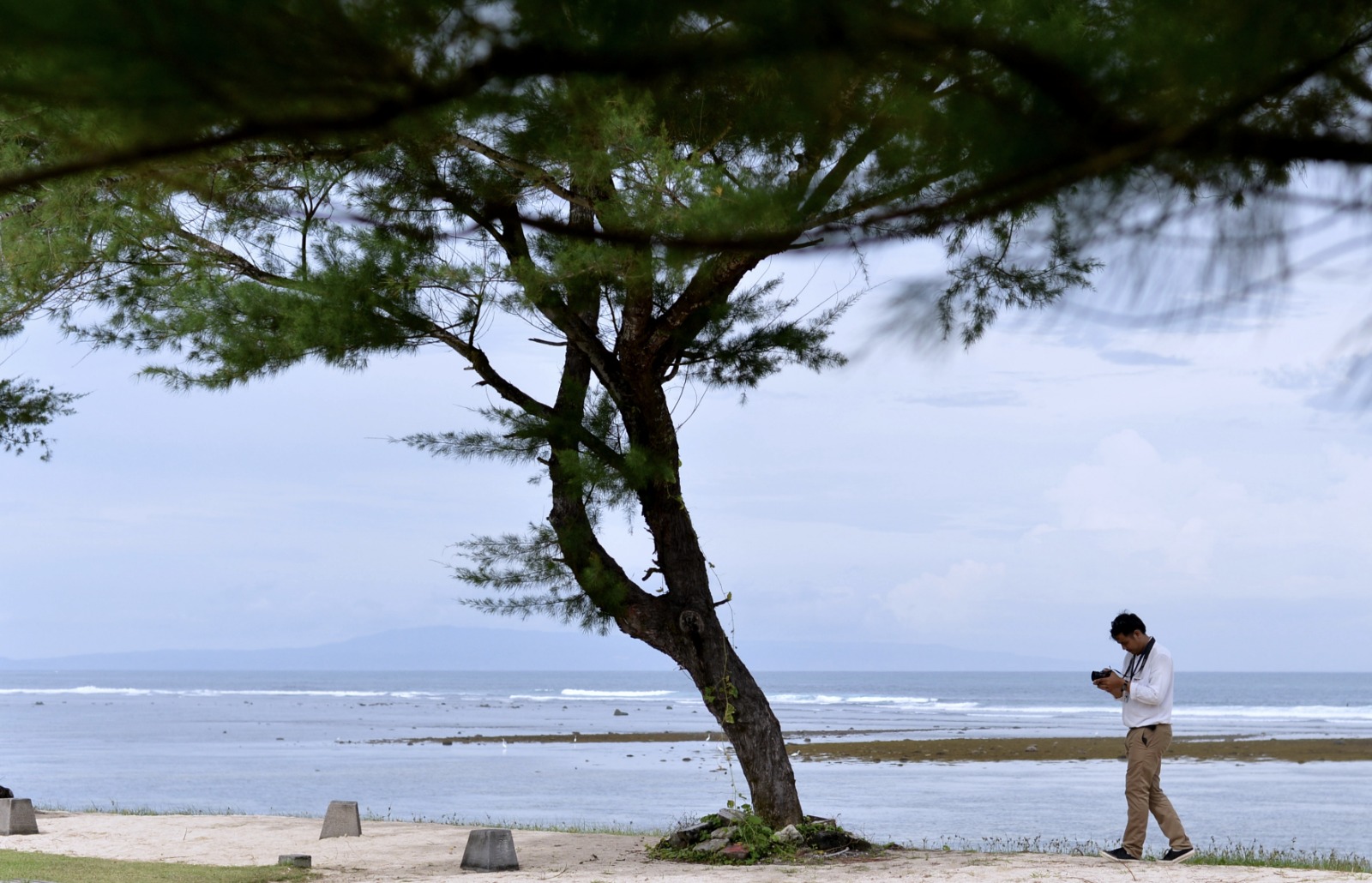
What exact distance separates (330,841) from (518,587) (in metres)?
2.58

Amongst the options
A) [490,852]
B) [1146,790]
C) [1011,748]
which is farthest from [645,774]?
[1146,790]

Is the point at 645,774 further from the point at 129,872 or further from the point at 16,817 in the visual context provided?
the point at 129,872

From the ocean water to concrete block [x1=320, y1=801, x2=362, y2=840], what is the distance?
123 inches

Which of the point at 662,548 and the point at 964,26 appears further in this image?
the point at 662,548

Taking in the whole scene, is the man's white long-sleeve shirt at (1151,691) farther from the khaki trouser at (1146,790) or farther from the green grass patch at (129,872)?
the green grass patch at (129,872)

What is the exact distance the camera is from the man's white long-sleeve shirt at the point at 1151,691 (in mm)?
7941

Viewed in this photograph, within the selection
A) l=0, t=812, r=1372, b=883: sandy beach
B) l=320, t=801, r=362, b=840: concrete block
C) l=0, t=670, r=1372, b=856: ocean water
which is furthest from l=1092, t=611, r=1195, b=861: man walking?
l=320, t=801, r=362, b=840: concrete block

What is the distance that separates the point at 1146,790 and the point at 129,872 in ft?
21.7

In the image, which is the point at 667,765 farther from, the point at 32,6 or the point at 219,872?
the point at 32,6

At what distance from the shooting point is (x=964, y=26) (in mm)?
2486

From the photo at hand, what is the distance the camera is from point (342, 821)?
10.9 meters

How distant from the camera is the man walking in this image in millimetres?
7977

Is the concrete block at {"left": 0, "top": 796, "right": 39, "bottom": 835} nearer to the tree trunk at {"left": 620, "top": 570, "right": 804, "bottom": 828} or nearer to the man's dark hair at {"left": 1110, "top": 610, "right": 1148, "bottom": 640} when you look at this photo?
the tree trunk at {"left": 620, "top": 570, "right": 804, "bottom": 828}

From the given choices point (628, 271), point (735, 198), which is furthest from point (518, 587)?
point (735, 198)
